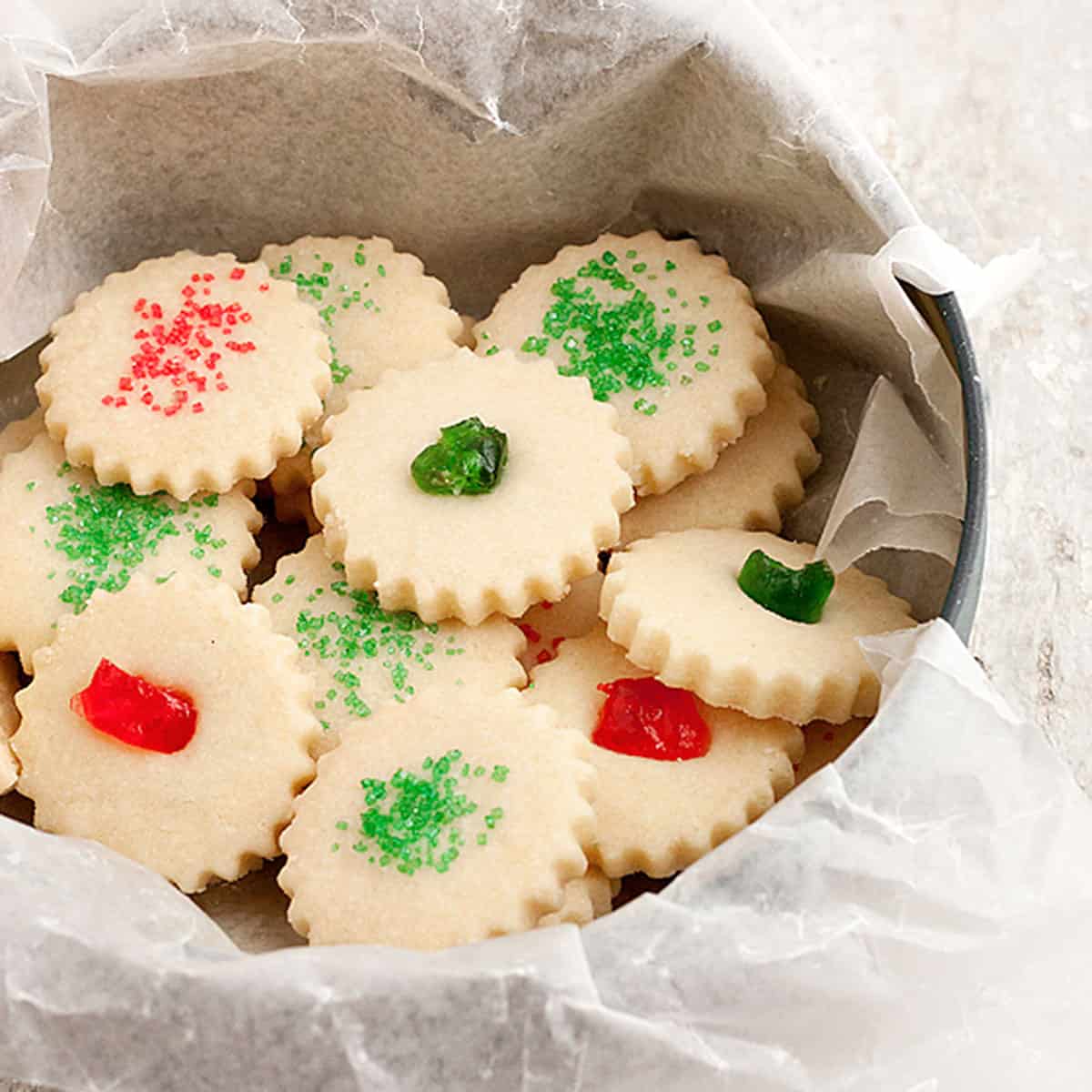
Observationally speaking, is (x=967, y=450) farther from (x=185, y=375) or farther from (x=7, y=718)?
(x=7, y=718)

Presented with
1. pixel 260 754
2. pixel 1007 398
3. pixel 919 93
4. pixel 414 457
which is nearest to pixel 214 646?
pixel 260 754

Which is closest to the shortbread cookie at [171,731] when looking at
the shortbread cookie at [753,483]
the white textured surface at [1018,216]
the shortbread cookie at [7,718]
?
the shortbread cookie at [7,718]

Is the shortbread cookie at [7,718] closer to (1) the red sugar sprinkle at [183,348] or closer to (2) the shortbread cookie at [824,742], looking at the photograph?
(1) the red sugar sprinkle at [183,348]

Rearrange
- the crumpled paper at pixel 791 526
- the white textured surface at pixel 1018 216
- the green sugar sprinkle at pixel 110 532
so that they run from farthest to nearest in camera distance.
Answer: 1. the white textured surface at pixel 1018 216
2. the green sugar sprinkle at pixel 110 532
3. the crumpled paper at pixel 791 526

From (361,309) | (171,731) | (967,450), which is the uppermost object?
(967,450)

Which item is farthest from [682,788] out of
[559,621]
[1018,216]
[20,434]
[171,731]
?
[1018,216]

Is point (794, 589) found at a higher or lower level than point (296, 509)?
higher

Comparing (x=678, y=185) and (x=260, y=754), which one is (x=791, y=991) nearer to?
(x=260, y=754)
